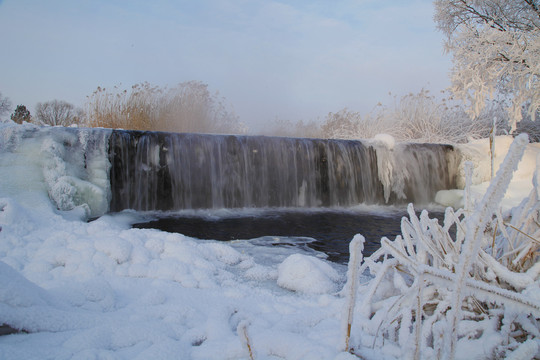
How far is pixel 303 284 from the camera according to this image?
2266 mm

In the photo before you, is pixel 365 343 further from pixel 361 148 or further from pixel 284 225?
pixel 361 148

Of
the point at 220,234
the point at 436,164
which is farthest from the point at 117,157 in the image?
the point at 436,164

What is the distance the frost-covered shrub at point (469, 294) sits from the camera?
0.72 meters

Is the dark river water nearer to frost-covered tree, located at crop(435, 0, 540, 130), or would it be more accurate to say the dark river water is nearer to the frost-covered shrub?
the frost-covered shrub

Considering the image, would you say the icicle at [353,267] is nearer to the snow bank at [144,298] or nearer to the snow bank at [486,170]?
the snow bank at [144,298]

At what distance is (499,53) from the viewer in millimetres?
7691

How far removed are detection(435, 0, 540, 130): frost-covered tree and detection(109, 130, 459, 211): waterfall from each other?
1.51 m

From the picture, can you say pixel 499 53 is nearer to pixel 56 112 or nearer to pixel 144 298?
pixel 144 298

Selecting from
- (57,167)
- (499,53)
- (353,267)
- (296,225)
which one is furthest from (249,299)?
(499,53)

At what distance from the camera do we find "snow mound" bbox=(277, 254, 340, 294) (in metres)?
2.23

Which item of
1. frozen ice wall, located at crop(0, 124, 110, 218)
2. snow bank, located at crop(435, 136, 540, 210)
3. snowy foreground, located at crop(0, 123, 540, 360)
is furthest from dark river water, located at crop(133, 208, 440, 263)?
snow bank, located at crop(435, 136, 540, 210)

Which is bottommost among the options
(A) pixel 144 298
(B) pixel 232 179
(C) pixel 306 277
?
(C) pixel 306 277

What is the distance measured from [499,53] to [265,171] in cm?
555

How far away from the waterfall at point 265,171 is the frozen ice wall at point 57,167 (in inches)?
15.0
